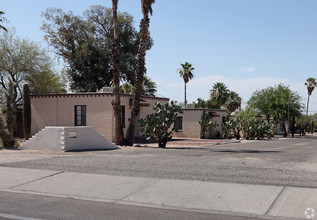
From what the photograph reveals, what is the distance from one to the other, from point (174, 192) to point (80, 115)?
18.5 metres

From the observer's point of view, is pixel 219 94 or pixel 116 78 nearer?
pixel 116 78

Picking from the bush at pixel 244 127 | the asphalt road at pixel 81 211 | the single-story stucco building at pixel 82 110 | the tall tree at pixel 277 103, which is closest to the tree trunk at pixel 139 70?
the single-story stucco building at pixel 82 110

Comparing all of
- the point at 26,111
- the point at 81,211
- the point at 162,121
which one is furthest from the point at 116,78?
the point at 81,211

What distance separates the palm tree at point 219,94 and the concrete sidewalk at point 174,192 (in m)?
52.7

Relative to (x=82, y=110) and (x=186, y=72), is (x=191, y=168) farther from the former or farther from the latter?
(x=186, y=72)

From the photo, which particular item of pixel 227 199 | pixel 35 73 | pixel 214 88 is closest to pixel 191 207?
pixel 227 199

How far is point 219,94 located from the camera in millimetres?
61312

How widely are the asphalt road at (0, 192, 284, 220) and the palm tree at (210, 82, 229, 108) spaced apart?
180ft

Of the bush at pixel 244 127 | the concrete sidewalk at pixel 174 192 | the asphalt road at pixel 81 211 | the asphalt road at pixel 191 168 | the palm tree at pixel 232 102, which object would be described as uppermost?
the palm tree at pixel 232 102

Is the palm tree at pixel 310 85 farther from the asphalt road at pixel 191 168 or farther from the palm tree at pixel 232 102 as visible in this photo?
the asphalt road at pixel 191 168

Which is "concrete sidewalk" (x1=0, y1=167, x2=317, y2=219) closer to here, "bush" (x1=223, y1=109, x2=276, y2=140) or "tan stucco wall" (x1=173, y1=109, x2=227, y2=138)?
"tan stucco wall" (x1=173, y1=109, x2=227, y2=138)

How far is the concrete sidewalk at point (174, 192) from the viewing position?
6896 millimetres

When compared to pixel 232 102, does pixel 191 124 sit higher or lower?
lower

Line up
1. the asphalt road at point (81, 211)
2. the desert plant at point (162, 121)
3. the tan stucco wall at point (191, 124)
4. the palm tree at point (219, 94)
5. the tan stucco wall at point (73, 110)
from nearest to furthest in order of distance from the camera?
the asphalt road at point (81, 211) → the desert plant at point (162, 121) → the tan stucco wall at point (73, 110) → the tan stucco wall at point (191, 124) → the palm tree at point (219, 94)
